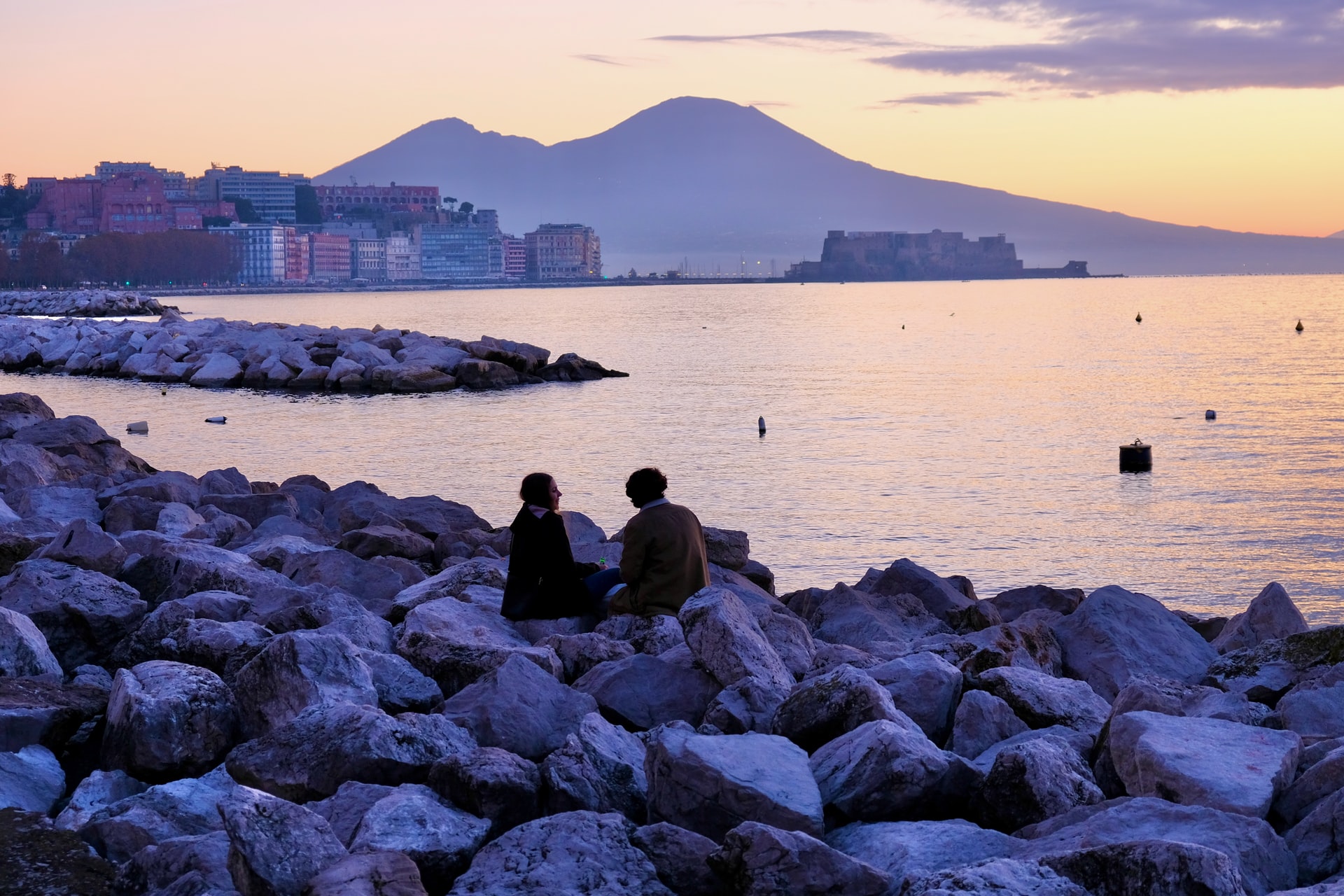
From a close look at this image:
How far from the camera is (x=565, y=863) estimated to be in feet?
11.3

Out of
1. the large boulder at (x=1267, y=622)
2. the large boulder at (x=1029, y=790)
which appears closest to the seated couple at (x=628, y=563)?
the large boulder at (x=1029, y=790)

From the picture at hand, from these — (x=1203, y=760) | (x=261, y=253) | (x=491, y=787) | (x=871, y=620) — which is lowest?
(x=871, y=620)

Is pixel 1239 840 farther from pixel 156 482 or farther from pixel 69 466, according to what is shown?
pixel 69 466

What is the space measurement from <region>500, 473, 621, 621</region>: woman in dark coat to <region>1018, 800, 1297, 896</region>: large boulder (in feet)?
A: 10.5

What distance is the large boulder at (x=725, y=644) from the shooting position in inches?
191

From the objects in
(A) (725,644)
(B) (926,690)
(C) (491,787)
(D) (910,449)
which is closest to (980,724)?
(B) (926,690)

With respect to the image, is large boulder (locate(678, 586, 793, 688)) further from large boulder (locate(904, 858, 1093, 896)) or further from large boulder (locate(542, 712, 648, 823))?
large boulder (locate(904, 858, 1093, 896))

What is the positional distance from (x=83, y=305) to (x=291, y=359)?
46118mm

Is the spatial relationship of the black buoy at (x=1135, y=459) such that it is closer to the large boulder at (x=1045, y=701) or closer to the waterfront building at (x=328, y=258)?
the large boulder at (x=1045, y=701)

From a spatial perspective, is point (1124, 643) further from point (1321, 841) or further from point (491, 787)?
point (491, 787)

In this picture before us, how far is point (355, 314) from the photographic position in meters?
91.6

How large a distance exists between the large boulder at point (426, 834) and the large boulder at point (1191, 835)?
1.45m

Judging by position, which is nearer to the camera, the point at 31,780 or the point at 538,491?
the point at 31,780

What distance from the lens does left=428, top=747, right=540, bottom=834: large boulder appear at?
3.81 meters
